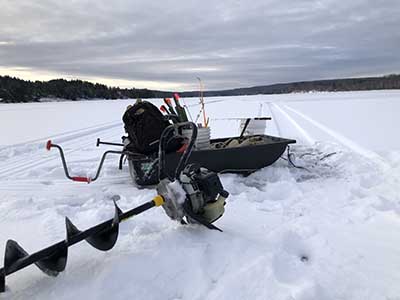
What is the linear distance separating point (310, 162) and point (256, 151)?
1183mm

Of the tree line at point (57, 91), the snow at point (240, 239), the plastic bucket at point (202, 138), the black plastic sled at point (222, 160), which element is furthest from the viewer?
the tree line at point (57, 91)

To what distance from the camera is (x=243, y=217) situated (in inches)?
107

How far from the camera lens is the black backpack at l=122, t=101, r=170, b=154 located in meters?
3.70

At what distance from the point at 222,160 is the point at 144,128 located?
0.97m

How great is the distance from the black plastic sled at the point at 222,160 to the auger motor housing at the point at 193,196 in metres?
1.40

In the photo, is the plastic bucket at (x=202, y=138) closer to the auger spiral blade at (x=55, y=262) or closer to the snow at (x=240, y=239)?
the snow at (x=240, y=239)

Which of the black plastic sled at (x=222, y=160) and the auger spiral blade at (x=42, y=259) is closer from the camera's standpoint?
the auger spiral blade at (x=42, y=259)

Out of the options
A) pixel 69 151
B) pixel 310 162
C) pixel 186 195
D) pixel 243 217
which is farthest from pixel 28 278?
pixel 69 151

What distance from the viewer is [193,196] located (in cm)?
221

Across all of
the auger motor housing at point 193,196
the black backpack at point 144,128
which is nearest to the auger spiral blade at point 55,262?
the auger motor housing at point 193,196

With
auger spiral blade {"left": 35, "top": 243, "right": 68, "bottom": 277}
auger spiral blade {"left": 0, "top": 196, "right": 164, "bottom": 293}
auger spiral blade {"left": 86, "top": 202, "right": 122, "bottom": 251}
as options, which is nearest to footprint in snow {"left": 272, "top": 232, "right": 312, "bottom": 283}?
auger spiral blade {"left": 0, "top": 196, "right": 164, "bottom": 293}

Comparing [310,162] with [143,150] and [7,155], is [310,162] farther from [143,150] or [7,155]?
[7,155]

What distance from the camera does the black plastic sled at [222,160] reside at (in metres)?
3.66

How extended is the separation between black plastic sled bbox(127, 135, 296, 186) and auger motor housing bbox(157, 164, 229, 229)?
1.40 m
